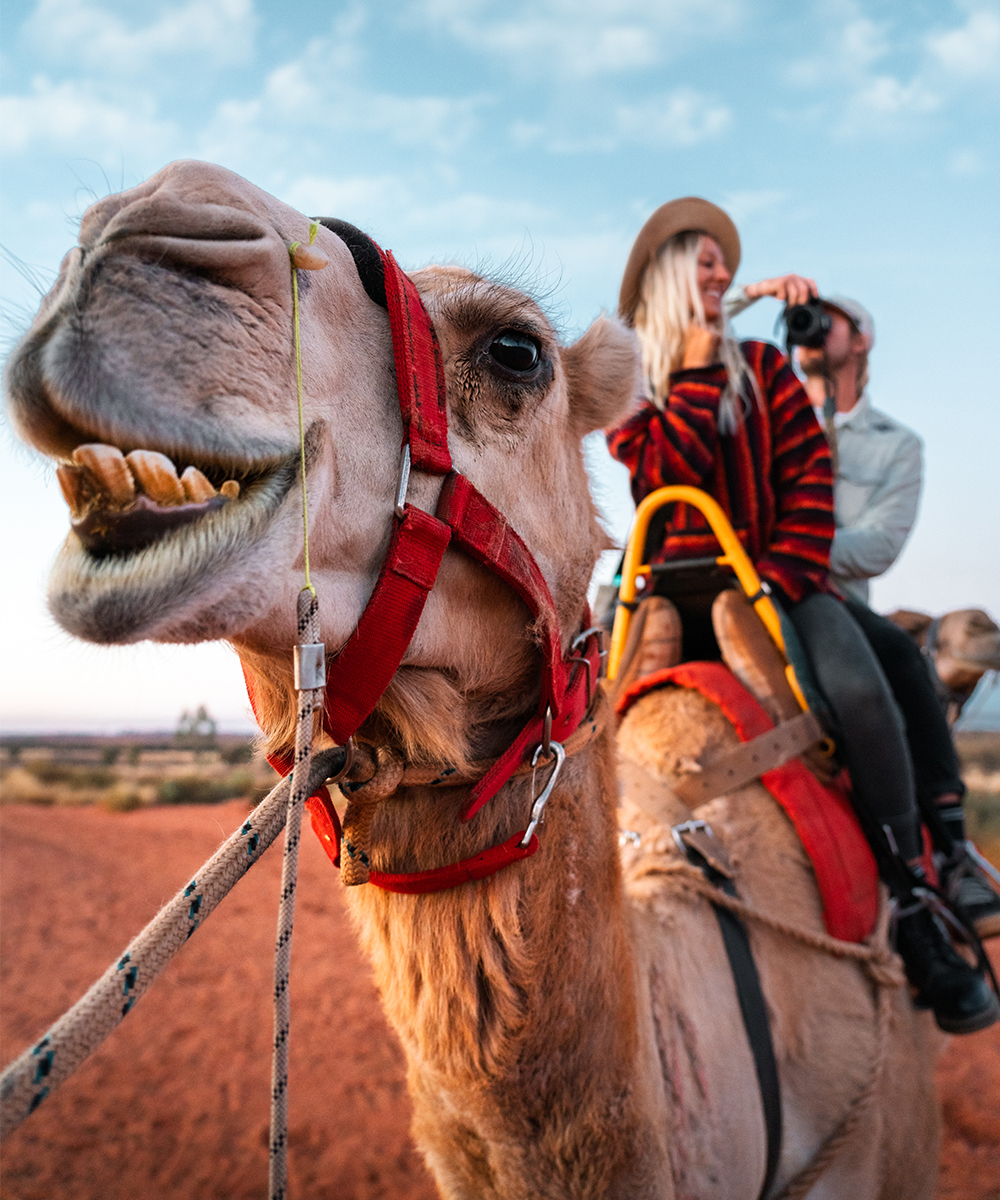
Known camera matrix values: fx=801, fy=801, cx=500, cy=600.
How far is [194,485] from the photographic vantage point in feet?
3.13

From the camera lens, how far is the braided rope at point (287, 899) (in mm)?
921

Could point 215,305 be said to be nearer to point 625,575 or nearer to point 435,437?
point 435,437

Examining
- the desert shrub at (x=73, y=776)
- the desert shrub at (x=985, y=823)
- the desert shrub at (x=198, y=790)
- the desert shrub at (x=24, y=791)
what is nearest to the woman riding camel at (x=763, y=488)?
the desert shrub at (x=985, y=823)

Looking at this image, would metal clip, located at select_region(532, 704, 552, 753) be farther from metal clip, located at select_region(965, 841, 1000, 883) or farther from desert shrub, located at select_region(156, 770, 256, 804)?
desert shrub, located at select_region(156, 770, 256, 804)

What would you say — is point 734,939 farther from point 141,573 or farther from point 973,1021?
point 141,573

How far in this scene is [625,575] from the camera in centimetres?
309

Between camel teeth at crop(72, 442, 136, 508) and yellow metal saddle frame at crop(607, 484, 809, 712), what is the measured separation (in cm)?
224

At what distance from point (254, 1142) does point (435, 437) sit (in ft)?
20.9

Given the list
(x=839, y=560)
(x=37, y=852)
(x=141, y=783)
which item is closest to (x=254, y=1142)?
(x=839, y=560)

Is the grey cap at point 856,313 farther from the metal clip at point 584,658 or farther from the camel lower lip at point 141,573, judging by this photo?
the camel lower lip at point 141,573

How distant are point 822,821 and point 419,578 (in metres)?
1.90

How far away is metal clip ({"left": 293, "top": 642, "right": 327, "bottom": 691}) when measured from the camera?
100 centimetres

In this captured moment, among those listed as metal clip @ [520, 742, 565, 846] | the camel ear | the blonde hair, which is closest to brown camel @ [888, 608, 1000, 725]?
the blonde hair

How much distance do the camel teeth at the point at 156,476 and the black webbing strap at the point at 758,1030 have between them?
190 centimetres
